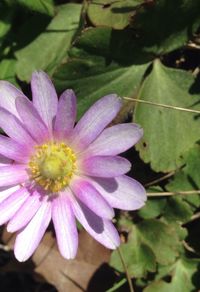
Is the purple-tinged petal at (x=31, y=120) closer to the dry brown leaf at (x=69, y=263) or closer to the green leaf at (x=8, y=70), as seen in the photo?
the green leaf at (x=8, y=70)

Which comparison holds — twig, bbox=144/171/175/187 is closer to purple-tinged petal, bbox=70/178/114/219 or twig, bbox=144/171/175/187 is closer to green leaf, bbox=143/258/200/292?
green leaf, bbox=143/258/200/292

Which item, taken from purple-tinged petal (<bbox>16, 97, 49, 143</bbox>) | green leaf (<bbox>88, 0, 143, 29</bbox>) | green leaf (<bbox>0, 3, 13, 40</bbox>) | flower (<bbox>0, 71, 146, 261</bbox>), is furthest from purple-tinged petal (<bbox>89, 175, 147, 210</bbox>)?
green leaf (<bbox>0, 3, 13, 40</bbox>)

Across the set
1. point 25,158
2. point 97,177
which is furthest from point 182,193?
point 25,158

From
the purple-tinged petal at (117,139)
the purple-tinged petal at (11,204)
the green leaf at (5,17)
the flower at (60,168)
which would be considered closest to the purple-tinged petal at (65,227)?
the flower at (60,168)

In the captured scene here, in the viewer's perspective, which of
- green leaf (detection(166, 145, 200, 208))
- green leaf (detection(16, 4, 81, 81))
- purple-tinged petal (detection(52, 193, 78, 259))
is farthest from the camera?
green leaf (detection(16, 4, 81, 81))

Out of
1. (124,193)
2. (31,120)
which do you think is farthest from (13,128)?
(124,193)

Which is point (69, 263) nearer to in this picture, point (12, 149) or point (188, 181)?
point (188, 181)

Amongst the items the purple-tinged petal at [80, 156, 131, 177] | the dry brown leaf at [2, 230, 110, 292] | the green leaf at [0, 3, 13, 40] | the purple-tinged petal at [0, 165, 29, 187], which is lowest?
the dry brown leaf at [2, 230, 110, 292]

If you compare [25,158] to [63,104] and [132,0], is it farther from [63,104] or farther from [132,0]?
[132,0]
